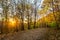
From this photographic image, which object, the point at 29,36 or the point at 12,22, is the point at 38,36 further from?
the point at 12,22

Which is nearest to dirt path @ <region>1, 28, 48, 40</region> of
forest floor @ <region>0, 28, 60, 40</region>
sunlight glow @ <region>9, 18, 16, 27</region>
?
forest floor @ <region>0, 28, 60, 40</region>

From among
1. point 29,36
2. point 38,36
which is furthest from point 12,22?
point 38,36

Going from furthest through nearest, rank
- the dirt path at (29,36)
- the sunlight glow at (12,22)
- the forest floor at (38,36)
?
the sunlight glow at (12,22), the dirt path at (29,36), the forest floor at (38,36)

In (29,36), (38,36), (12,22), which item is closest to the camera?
(38,36)

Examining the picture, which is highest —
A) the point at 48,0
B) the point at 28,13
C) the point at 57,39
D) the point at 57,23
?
→ the point at 48,0

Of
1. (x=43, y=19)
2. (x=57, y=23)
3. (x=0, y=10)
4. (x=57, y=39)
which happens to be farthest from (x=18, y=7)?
(x=57, y=39)

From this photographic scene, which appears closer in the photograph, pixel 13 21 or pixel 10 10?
pixel 10 10

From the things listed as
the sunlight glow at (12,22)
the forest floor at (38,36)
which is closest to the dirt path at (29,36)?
the forest floor at (38,36)

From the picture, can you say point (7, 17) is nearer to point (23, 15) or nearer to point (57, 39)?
point (23, 15)

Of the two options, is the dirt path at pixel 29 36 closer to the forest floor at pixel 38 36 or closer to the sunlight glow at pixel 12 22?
the forest floor at pixel 38 36

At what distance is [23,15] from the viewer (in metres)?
26.6

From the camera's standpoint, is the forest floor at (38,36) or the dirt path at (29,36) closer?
the forest floor at (38,36)

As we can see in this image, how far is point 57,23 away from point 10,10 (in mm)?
8155

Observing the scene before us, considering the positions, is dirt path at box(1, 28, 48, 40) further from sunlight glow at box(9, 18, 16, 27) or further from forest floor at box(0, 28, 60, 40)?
sunlight glow at box(9, 18, 16, 27)
